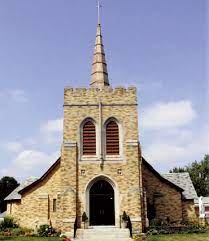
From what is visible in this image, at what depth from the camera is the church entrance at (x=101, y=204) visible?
105 feet

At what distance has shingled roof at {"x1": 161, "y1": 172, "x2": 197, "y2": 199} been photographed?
123ft

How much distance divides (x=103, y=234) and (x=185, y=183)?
13.7 m

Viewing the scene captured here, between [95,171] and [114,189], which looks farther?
Result: [95,171]

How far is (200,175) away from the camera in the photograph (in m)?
78.1

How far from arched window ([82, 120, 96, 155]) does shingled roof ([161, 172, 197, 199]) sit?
35.6 ft

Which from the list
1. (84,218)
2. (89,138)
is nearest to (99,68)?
(89,138)

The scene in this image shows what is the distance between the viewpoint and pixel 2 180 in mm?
82750

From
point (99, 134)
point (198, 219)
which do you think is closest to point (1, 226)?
point (99, 134)

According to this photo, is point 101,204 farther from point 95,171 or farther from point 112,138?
point 112,138

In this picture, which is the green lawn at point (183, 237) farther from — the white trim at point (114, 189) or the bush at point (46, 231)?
the bush at point (46, 231)

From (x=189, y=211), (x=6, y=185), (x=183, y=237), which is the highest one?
(x=6, y=185)

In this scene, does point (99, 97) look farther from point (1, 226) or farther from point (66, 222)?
point (1, 226)

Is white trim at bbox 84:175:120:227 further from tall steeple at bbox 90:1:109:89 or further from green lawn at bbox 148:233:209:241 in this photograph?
tall steeple at bbox 90:1:109:89

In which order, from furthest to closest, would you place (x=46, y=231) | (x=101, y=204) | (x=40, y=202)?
1. (x=40, y=202)
2. (x=101, y=204)
3. (x=46, y=231)
